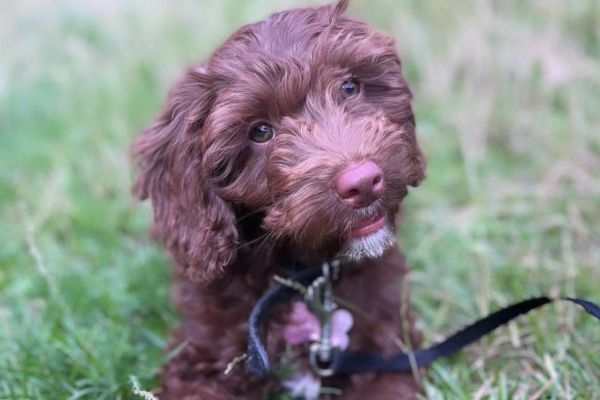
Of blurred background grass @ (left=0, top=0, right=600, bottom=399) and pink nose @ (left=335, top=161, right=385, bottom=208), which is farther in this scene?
blurred background grass @ (left=0, top=0, right=600, bottom=399)

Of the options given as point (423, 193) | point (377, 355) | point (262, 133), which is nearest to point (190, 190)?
point (262, 133)

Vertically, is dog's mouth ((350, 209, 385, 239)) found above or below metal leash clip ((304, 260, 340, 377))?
above

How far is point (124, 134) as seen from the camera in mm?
5270

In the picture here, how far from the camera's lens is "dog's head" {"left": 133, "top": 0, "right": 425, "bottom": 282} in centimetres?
237

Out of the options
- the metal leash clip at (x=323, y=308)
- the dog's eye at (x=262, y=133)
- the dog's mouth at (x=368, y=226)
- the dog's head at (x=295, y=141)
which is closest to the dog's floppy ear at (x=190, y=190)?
the dog's head at (x=295, y=141)

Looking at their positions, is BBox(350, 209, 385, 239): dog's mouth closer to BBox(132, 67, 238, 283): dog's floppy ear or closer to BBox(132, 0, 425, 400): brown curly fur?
BBox(132, 0, 425, 400): brown curly fur

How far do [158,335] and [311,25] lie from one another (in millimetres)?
1689

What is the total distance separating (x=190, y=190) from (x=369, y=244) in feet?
2.16

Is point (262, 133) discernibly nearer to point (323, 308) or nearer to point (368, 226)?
point (368, 226)

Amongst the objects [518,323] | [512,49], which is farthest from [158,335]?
[512,49]

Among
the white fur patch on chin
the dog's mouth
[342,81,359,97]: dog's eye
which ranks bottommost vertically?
the white fur patch on chin

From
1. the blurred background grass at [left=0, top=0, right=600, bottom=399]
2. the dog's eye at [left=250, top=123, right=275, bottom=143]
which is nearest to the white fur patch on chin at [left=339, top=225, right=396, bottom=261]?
the dog's eye at [left=250, top=123, right=275, bottom=143]

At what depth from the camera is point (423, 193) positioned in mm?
4570

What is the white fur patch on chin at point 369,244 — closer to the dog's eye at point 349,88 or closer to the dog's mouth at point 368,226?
the dog's mouth at point 368,226
